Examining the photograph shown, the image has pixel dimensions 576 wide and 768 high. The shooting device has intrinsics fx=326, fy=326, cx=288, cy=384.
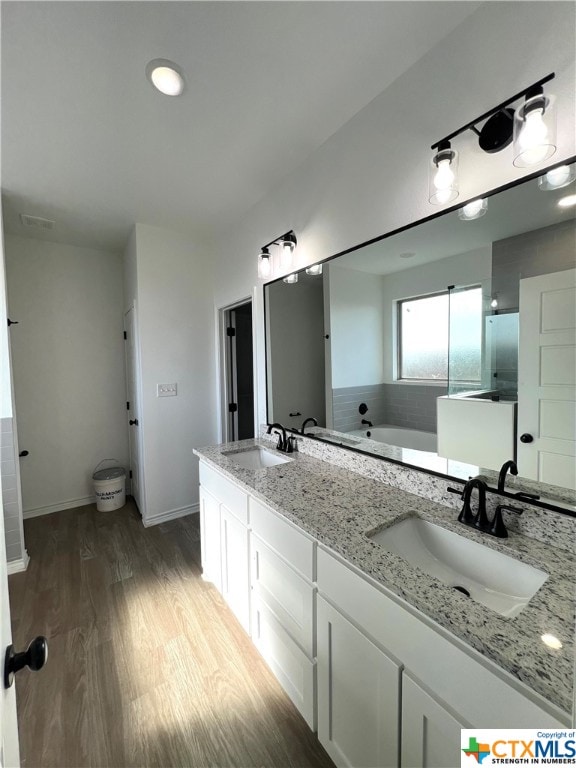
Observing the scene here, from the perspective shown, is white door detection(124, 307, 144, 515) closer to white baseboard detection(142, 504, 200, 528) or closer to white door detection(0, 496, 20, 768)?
white baseboard detection(142, 504, 200, 528)

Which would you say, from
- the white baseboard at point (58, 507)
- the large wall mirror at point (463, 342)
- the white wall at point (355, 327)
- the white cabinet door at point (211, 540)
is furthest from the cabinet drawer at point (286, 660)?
the white baseboard at point (58, 507)

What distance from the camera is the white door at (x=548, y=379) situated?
3.38 ft

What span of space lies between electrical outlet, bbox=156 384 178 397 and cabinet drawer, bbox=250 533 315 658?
1881 mm

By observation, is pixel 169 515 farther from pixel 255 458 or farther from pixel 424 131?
pixel 424 131

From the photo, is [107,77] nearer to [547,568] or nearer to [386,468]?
[386,468]

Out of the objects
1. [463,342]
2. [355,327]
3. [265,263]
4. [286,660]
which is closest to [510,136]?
[463,342]

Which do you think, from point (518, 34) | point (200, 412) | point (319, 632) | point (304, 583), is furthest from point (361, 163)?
point (200, 412)

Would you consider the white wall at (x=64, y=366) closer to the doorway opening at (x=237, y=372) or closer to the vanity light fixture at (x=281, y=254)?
the doorway opening at (x=237, y=372)

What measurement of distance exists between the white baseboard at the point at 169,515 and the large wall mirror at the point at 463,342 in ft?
6.24

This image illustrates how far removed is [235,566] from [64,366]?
2.81 metres

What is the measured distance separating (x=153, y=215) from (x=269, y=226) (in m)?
1.06

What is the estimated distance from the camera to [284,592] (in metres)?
1.39

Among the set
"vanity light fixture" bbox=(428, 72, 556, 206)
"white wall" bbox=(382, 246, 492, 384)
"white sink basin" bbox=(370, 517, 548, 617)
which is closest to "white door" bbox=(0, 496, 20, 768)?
"white sink basin" bbox=(370, 517, 548, 617)

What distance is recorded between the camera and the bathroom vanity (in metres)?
0.74
